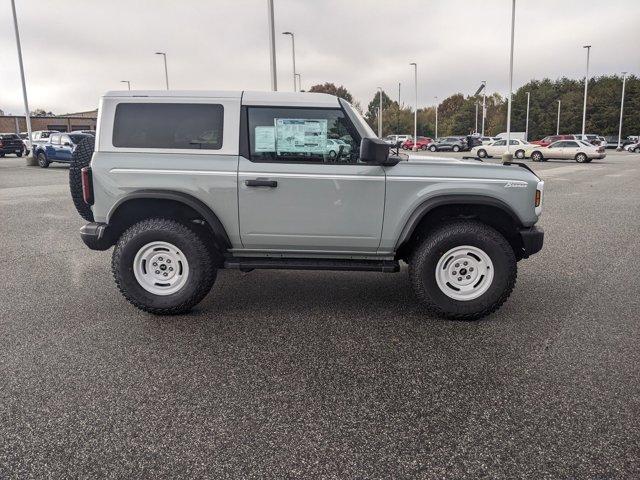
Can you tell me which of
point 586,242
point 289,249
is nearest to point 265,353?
point 289,249

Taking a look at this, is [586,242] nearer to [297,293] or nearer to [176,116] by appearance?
[297,293]

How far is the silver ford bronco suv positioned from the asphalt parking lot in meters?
0.45

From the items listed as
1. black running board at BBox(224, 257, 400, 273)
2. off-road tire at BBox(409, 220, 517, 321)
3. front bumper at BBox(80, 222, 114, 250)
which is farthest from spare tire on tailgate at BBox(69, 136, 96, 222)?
off-road tire at BBox(409, 220, 517, 321)

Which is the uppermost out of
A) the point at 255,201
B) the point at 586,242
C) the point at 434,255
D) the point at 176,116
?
the point at 176,116

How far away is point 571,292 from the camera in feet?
18.3

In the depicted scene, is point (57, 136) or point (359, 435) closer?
point (359, 435)

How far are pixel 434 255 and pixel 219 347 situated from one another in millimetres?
2006

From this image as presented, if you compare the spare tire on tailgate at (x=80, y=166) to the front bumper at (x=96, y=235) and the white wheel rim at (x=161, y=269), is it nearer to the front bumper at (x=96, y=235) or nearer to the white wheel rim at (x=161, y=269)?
the front bumper at (x=96, y=235)

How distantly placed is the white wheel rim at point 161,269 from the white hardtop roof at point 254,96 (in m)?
1.38

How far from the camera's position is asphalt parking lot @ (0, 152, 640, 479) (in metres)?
2.69

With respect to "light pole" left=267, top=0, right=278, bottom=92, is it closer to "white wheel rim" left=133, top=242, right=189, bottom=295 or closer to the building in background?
"white wheel rim" left=133, top=242, right=189, bottom=295

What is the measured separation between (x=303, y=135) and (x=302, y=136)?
13 mm

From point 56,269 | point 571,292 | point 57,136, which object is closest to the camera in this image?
point 571,292

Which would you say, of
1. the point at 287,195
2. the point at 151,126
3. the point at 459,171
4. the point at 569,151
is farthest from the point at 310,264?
the point at 569,151
